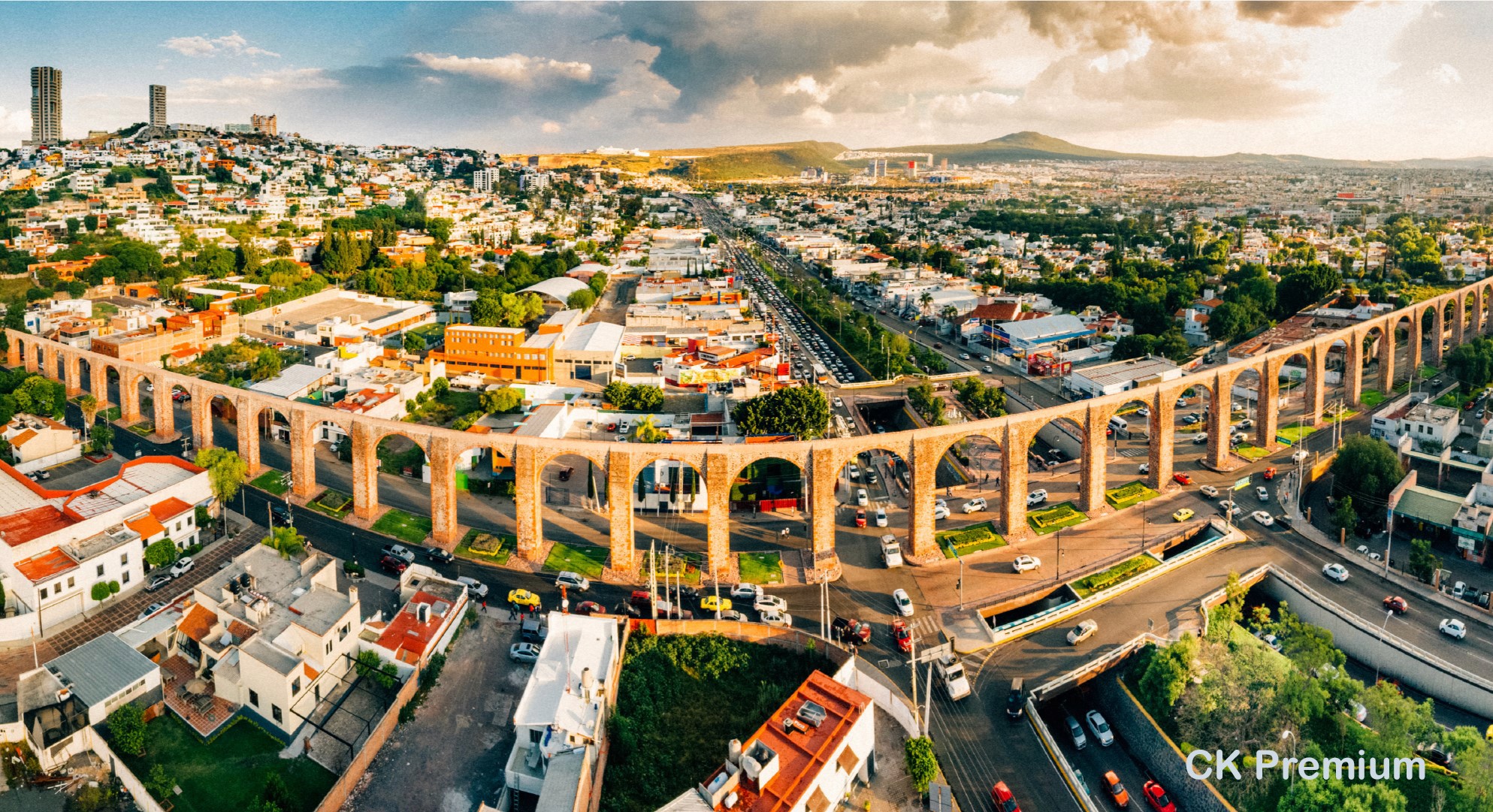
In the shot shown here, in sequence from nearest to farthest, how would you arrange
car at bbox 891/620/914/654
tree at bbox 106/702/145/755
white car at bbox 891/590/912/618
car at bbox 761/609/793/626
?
tree at bbox 106/702/145/755 → car at bbox 891/620/914/654 → car at bbox 761/609/793/626 → white car at bbox 891/590/912/618

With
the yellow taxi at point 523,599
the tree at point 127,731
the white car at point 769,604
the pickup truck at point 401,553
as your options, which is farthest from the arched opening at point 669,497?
the tree at point 127,731

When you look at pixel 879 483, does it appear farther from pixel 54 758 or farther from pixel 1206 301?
pixel 1206 301

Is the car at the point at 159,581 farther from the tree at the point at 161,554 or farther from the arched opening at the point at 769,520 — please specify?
the arched opening at the point at 769,520

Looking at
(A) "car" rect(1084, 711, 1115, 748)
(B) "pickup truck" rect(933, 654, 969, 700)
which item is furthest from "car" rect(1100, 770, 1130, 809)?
(B) "pickup truck" rect(933, 654, 969, 700)

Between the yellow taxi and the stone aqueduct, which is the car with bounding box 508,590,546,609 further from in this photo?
the stone aqueduct

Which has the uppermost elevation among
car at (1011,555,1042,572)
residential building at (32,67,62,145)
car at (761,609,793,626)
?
residential building at (32,67,62,145)

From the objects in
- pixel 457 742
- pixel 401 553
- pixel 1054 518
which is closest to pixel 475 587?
pixel 401 553
